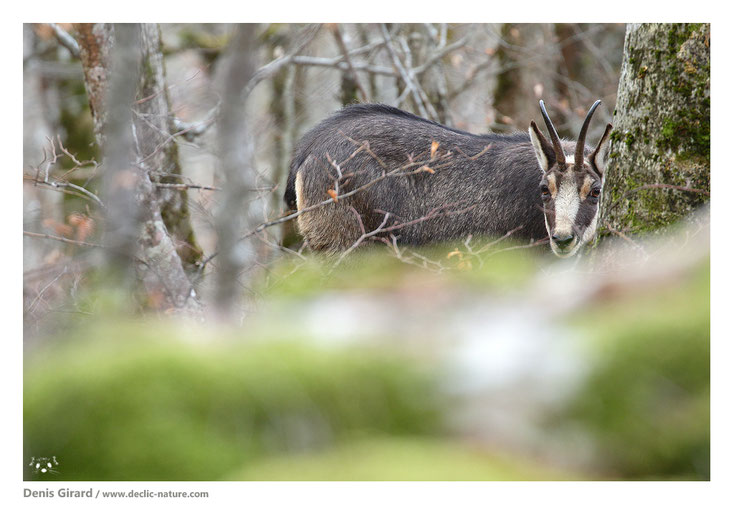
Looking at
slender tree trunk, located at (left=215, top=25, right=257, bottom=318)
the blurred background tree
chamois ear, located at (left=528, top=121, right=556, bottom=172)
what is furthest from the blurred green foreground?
chamois ear, located at (left=528, top=121, right=556, bottom=172)

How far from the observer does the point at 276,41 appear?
11.9m

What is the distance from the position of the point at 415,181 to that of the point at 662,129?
2861 millimetres

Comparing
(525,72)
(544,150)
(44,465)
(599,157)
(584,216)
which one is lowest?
(44,465)

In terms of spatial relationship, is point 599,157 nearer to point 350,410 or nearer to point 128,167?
point 128,167

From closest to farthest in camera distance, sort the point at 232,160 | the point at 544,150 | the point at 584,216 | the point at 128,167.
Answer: the point at 232,160
the point at 128,167
the point at 584,216
the point at 544,150

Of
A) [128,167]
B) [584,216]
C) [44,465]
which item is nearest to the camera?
[44,465]

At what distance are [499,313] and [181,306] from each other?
10.7 feet

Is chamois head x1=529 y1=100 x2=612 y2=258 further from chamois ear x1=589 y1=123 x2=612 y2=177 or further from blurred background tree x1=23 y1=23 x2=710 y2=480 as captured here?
blurred background tree x1=23 y1=23 x2=710 y2=480

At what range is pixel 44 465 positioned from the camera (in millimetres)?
2939

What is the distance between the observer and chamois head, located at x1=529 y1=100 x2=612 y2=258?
6.50 m

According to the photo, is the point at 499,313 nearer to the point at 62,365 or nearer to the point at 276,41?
the point at 62,365

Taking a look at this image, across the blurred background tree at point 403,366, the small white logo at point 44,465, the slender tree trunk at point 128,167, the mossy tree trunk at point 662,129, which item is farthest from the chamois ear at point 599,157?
the small white logo at point 44,465

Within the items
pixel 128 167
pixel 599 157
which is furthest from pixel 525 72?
pixel 128 167

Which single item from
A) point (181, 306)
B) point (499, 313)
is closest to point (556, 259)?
point (181, 306)
